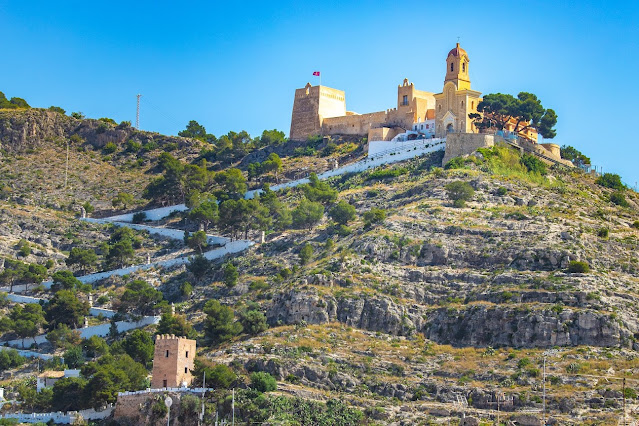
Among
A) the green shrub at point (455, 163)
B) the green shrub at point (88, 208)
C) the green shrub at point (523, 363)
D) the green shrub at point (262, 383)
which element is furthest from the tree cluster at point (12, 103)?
the green shrub at point (523, 363)

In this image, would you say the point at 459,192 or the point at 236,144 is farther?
the point at 236,144

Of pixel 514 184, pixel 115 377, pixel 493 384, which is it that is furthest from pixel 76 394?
pixel 514 184

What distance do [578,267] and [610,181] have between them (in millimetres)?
24887

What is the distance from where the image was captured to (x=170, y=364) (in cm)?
6494

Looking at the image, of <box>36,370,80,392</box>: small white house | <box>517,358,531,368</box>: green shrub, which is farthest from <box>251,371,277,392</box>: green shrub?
<box>517,358,531,368</box>: green shrub

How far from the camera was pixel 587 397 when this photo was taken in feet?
196

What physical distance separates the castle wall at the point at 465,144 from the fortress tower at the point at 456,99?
3.12 meters

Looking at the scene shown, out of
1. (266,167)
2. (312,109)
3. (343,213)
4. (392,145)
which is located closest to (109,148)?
(312,109)

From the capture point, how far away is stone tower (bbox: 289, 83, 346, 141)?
382 feet

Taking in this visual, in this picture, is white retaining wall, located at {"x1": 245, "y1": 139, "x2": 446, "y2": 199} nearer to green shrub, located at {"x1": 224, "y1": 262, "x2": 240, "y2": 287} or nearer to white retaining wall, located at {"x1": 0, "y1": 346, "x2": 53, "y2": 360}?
green shrub, located at {"x1": 224, "y1": 262, "x2": 240, "y2": 287}

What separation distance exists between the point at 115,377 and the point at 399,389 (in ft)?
53.3

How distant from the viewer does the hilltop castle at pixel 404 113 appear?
9781cm

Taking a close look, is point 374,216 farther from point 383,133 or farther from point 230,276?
point 383,133

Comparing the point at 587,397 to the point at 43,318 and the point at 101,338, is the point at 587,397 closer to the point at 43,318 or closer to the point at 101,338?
the point at 101,338
